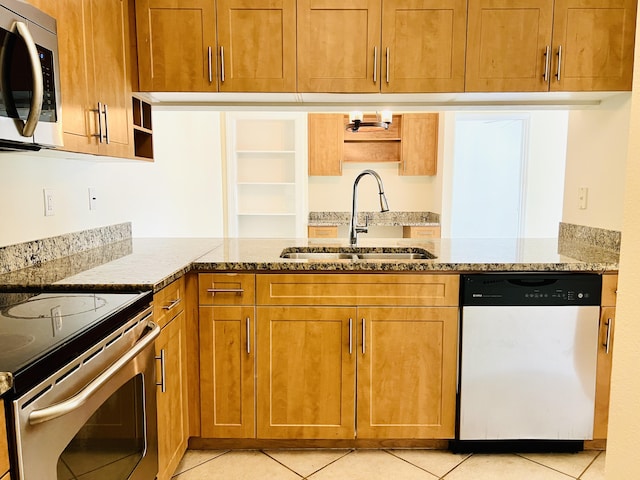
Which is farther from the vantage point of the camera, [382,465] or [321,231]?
[321,231]

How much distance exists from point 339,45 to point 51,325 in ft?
5.64

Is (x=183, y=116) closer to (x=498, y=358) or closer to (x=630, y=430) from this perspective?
(x=498, y=358)

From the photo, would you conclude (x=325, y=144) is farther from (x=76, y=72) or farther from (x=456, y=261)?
(x=76, y=72)

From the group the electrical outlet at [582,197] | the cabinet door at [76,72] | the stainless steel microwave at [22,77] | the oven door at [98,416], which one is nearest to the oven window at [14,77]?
the stainless steel microwave at [22,77]

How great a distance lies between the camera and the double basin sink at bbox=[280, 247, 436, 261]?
8.00ft

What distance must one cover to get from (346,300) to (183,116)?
2.96 m

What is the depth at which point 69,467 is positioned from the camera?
3.46ft

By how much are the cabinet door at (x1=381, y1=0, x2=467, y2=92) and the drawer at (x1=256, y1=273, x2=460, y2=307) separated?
93 cm

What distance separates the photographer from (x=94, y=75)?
1770mm

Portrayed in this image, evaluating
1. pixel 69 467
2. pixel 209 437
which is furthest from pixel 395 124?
pixel 69 467

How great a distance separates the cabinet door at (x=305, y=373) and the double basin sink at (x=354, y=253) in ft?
1.67

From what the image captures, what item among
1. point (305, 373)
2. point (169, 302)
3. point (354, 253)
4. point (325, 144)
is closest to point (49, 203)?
point (169, 302)

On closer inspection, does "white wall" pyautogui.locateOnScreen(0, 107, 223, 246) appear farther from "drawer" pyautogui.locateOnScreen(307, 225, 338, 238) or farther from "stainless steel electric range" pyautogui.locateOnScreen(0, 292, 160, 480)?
"drawer" pyautogui.locateOnScreen(307, 225, 338, 238)

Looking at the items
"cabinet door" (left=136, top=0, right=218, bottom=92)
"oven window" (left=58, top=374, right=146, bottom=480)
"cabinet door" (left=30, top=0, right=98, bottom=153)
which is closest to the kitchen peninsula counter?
"oven window" (left=58, top=374, right=146, bottom=480)
